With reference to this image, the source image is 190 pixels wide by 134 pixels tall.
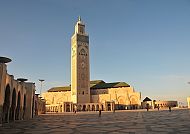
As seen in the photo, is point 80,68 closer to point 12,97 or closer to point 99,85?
point 99,85

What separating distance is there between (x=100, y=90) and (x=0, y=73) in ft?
309

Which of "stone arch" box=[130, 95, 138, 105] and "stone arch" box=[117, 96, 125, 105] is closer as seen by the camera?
"stone arch" box=[130, 95, 138, 105]

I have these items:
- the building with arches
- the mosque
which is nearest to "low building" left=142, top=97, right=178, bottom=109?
the mosque

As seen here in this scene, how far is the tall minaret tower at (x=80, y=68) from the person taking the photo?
96.0 metres

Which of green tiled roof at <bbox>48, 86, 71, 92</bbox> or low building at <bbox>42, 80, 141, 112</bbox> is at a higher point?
green tiled roof at <bbox>48, 86, 71, 92</bbox>

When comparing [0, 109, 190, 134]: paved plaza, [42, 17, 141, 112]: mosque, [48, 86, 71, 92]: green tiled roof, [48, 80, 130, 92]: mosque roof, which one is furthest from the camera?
[48, 86, 71, 92]: green tiled roof

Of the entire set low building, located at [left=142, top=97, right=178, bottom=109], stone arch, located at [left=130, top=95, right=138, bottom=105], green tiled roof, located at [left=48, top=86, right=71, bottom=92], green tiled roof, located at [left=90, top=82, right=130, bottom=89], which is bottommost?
low building, located at [left=142, top=97, right=178, bottom=109]

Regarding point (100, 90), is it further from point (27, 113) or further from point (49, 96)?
point (27, 113)

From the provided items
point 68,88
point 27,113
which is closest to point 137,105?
point 68,88

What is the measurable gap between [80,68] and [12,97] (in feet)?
240

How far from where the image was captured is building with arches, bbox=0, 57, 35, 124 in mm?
18766

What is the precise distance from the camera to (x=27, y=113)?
32688mm

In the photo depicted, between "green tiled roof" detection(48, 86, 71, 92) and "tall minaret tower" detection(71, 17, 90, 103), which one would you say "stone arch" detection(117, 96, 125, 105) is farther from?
"green tiled roof" detection(48, 86, 71, 92)

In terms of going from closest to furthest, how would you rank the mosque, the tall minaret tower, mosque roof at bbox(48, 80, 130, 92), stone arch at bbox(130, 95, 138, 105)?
the mosque, the tall minaret tower, stone arch at bbox(130, 95, 138, 105), mosque roof at bbox(48, 80, 130, 92)
